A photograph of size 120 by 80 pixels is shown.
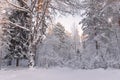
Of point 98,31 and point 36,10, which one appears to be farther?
point 98,31

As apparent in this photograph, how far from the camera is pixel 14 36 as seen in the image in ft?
121

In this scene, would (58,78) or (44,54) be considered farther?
(44,54)

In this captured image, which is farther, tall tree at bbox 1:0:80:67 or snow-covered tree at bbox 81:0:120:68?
snow-covered tree at bbox 81:0:120:68

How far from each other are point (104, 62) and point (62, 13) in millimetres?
11529

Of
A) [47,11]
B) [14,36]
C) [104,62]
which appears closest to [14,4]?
[47,11]

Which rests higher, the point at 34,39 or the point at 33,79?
the point at 34,39

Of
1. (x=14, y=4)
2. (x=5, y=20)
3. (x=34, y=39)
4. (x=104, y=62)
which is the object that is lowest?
(x=104, y=62)

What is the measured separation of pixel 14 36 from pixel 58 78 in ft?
94.2

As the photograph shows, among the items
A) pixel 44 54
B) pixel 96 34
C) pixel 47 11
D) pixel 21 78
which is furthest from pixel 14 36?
pixel 21 78

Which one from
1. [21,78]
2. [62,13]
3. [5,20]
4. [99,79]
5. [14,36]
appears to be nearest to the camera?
[99,79]

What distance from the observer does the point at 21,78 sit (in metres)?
9.46

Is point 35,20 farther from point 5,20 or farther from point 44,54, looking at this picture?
point 44,54

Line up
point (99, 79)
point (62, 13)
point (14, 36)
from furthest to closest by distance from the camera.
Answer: point (14, 36) → point (62, 13) → point (99, 79)

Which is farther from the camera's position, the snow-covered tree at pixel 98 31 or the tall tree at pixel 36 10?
the snow-covered tree at pixel 98 31
